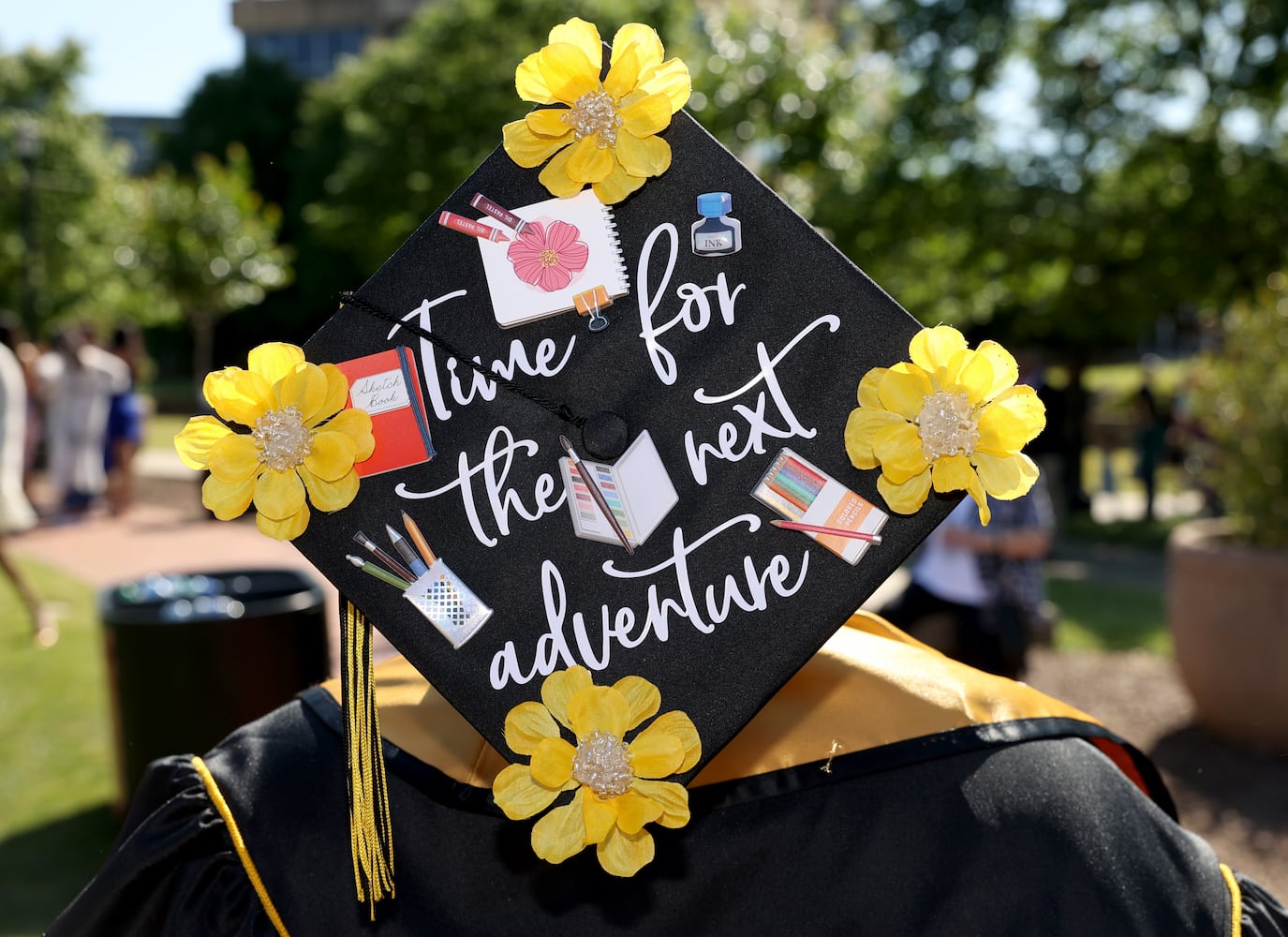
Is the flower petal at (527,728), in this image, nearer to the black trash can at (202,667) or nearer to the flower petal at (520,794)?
the flower petal at (520,794)

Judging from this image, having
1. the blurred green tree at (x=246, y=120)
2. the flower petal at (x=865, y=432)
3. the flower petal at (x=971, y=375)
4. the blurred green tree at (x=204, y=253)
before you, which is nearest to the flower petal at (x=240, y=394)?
the flower petal at (x=865, y=432)

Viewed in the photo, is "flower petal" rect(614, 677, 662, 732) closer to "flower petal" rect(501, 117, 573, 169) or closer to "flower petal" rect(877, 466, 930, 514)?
"flower petal" rect(877, 466, 930, 514)

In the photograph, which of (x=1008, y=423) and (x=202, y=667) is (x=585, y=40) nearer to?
(x=1008, y=423)

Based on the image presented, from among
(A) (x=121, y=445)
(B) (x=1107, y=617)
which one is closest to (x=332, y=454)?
(B) (x=1107, y=617)

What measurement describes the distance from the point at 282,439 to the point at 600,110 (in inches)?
21.3

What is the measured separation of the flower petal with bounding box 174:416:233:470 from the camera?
1.33m

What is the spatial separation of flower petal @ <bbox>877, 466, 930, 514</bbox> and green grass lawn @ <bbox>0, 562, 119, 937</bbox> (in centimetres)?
339

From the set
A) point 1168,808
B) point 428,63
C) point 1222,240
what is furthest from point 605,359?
point 428,63

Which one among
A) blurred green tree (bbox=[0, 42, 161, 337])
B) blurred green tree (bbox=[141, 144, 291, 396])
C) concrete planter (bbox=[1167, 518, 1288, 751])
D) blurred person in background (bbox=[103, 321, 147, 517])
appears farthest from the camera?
blurred green tree (bbox=[0, 42, 161, 337])

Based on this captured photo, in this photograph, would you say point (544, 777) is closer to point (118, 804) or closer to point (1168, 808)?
point (1168, 808)

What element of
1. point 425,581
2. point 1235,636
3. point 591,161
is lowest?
point 1235,636

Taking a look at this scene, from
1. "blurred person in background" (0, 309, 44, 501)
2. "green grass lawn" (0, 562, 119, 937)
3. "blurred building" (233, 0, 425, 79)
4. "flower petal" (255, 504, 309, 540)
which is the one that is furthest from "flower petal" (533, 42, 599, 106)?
"blurred building" (233, 0, 425, 79)

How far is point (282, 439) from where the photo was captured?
1.32 m

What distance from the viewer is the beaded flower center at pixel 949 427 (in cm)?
123
